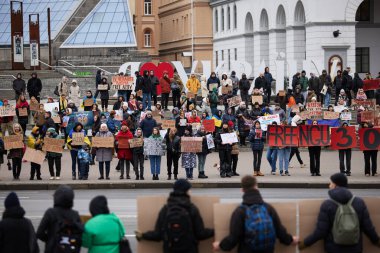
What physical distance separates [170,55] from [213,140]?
276 feet

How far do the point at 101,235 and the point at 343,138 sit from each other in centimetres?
2122

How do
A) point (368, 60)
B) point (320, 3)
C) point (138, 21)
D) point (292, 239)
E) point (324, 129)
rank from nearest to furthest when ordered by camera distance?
point (292, 239) → point (324, 129) → point (320, 3) → point (368, 60) → point (138, 21)

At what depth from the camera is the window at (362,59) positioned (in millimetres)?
79688

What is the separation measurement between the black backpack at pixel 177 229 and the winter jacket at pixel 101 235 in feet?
1.67

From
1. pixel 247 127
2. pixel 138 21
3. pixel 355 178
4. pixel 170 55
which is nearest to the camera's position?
pixel 355 178

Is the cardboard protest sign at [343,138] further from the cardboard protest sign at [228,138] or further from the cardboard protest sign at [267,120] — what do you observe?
the cardboard protest sign at [228,138]

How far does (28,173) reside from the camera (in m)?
35.7

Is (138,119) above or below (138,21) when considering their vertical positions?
below

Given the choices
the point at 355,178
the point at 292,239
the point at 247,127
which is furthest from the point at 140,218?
the point at 247,127

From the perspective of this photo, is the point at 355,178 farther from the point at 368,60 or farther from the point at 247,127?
the point at 368,60

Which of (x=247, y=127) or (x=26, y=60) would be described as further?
(x=26, y=60)

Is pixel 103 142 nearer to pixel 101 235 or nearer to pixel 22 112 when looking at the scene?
pixel 22 112

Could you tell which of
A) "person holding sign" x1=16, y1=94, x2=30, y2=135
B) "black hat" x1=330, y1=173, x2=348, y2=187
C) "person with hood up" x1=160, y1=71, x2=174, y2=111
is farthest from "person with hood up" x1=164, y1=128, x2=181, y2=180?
"black hat" x1=330, y1=173, x2=348, y2=187

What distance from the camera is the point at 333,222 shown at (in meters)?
13.7
